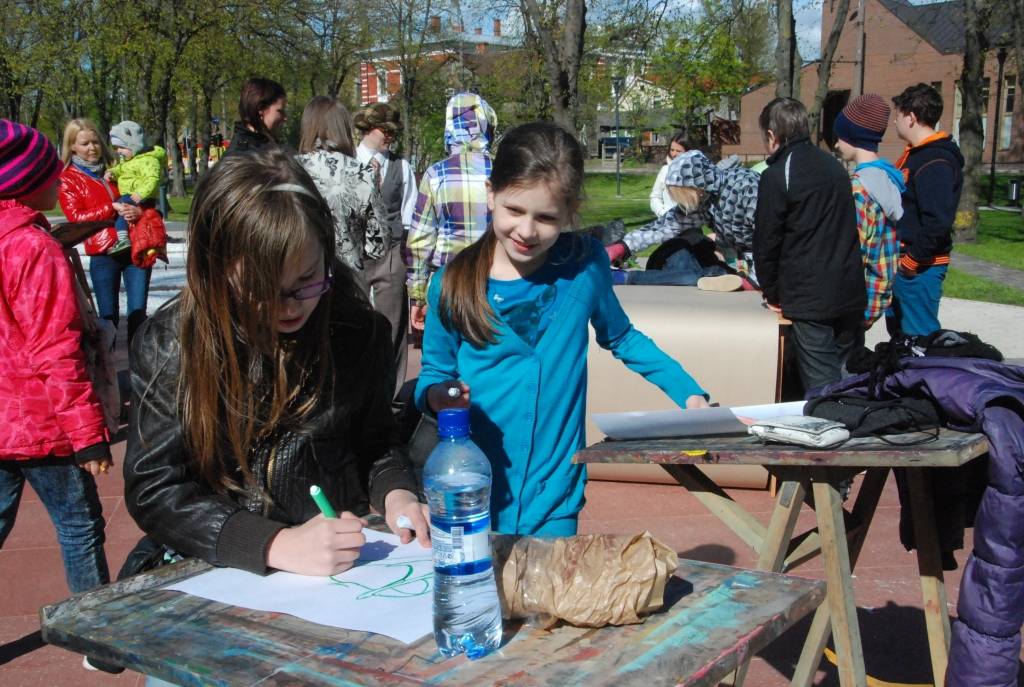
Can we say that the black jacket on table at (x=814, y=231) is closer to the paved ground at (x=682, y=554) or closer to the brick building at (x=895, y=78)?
the paved ground at (x=682, y=554)

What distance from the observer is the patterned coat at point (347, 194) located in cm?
565

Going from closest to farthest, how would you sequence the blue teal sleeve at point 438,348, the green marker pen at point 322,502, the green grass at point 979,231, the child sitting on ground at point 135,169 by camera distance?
the green marker pen at point 322,502 < the blue teal sleeve at point 438,348 < the child sitting on ground at point 135,169 < the green grass at point 979,231

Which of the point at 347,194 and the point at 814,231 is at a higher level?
the point at 347,194

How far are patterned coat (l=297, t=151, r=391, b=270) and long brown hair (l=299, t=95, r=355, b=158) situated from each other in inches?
4.4

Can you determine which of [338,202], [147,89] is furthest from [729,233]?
[147,89]

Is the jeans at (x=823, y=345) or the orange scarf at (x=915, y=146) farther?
the orange scarf at (x=915, y=146)

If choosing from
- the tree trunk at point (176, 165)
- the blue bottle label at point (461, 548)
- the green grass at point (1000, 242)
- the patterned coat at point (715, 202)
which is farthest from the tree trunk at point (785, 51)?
the tree trunk at point (176, 165)

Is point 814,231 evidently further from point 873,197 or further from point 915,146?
point 915,146

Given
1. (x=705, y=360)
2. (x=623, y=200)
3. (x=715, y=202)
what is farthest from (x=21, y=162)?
(x=623, y=200)

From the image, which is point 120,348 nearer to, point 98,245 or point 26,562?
point 98,245

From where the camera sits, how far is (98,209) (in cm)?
704

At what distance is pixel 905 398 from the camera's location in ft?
8.70

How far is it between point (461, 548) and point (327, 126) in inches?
182

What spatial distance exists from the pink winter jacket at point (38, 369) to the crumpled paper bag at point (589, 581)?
80.7 inches
